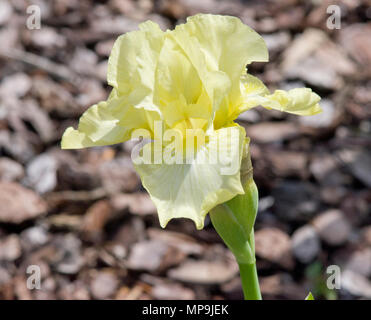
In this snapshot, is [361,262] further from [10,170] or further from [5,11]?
[5,11]

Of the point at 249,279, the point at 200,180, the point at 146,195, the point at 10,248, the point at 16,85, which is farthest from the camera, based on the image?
the point at 16,85

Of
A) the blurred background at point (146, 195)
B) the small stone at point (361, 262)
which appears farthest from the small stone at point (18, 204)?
the small stone at point (361, 262)

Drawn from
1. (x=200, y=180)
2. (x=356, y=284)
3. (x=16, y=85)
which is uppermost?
(x=200, y=180)

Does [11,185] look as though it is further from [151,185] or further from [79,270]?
[151,185]

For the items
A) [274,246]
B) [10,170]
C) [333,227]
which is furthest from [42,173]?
[333,227]

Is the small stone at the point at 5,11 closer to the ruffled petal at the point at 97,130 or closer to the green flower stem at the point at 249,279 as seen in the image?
the ruffled petal at the point at 97,130

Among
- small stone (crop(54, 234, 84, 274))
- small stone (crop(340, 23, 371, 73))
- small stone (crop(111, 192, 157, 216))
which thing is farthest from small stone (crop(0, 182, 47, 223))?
small stone (crop(340, 23, 371, 73))
